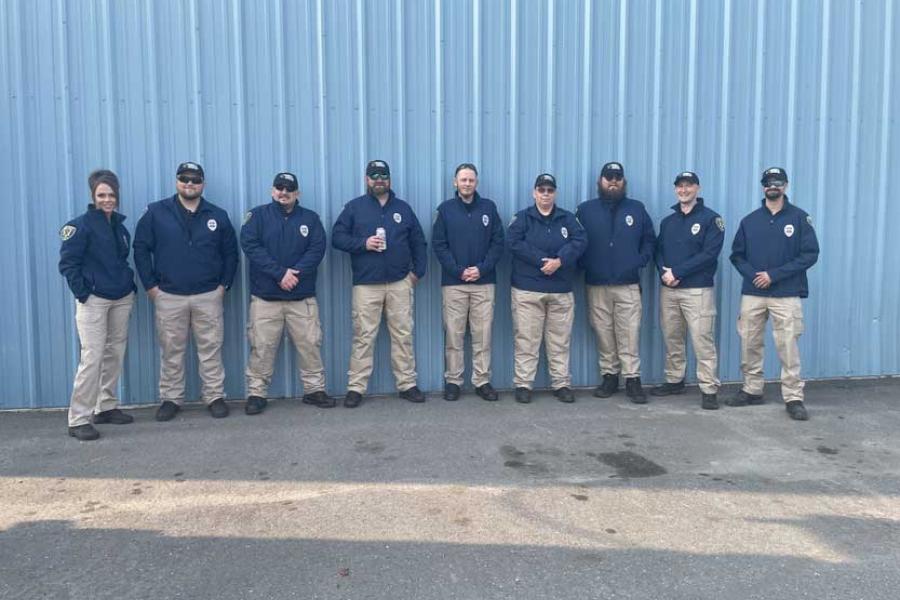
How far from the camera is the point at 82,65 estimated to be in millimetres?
5746

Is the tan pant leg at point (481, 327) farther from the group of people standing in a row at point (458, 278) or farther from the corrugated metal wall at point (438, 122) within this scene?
the corrugated metal wall at point (438, 122)

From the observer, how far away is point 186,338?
19.0ft


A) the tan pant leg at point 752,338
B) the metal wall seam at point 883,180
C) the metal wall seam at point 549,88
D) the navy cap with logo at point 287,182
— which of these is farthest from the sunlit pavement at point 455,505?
the metal wall seam at point 549,88

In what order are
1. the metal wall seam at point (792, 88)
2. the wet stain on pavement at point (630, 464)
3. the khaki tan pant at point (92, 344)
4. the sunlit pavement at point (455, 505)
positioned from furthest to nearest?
the metal wall seam at point (792, 88)
the khaki tan pant at point (92, 344)
the wet stain on pavement at point (630, 464)
the sunlit pavement at point (455, 505)

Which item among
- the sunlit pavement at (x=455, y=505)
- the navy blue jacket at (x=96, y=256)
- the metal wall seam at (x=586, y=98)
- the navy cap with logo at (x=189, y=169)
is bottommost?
the sunlit pavement at (x=455, y=505)

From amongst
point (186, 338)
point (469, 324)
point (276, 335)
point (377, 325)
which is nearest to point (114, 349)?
point (186, 338)

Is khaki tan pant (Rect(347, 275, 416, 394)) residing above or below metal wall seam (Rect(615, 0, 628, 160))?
below

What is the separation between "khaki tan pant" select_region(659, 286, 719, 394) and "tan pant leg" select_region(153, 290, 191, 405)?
165 inches

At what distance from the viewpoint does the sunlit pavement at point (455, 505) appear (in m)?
3.11

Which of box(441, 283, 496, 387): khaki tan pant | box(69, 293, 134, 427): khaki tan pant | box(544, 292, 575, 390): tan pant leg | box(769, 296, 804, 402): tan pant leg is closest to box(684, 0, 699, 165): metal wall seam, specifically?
box(769, 296, 804, 402): tan pant leg

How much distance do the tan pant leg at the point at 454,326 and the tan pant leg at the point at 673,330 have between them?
1825 mm

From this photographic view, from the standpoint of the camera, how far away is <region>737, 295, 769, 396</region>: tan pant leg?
234 inches

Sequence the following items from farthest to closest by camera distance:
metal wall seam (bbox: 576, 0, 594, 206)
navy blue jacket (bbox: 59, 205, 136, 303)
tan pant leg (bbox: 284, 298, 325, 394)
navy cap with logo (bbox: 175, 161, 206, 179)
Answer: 1. metal wall seam (bbox: 576, 0, 594, 206)
2. tan pant leg (bbox: 284, 298, 325, 394)
3. navy cap with logo (bbox: 175, 161, 206, 179)
4. navy blue jacket (bbox: 59, 205, 136, 303)

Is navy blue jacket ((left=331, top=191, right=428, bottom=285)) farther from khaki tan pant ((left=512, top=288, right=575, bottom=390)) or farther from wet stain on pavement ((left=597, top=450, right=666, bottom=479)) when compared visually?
wet stain on pavement ((left=597, top=450, right=666, bottom=479))
